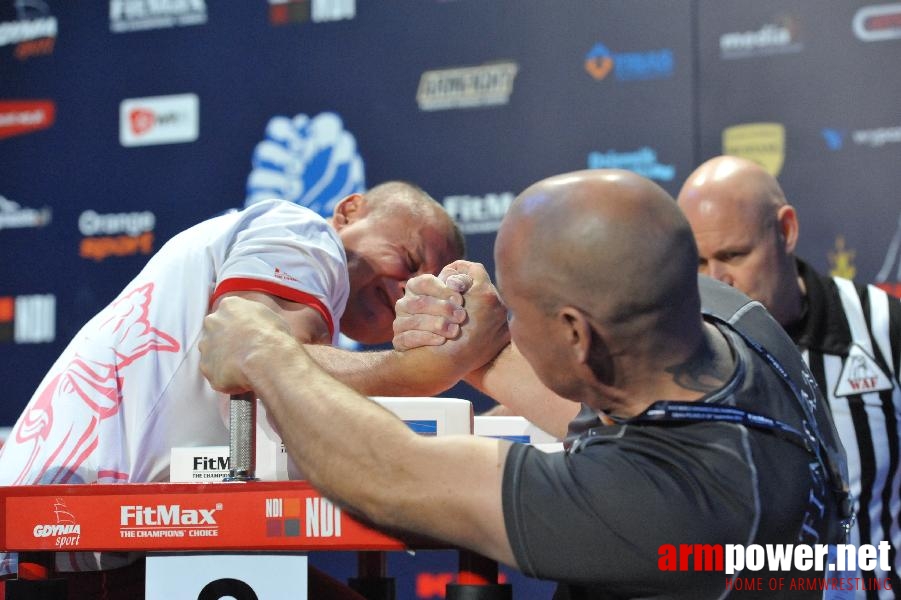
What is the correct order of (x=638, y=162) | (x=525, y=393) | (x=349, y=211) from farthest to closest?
1. (x=638, y=162)
2. (x=349, y=211)
3. (x=525, y=393)

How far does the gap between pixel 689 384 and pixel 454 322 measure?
531mm

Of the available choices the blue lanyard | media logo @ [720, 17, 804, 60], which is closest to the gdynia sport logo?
the blue lanyard

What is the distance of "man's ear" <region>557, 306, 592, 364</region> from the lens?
1.15m

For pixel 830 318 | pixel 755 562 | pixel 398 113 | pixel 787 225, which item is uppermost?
pixel 398 113

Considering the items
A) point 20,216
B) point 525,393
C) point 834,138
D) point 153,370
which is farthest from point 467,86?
point 153,370

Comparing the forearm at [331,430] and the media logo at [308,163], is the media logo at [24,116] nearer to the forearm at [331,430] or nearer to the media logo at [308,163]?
the media logo at [308,163]

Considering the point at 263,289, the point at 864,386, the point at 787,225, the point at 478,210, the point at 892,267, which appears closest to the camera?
the point at 263,289

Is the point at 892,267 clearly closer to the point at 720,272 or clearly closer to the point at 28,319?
the point at 720,272

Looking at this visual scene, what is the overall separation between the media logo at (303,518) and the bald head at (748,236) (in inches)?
62.2

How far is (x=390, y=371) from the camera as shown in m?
1.64

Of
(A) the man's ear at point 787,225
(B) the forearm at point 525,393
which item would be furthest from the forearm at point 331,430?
(A) the man's ear at point 787,225

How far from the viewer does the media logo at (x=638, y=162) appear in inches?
139

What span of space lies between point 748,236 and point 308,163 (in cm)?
190

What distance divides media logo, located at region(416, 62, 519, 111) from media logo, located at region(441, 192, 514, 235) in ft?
1.09
